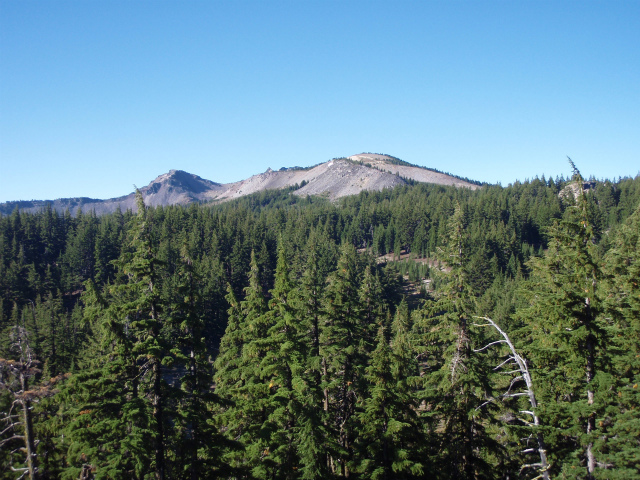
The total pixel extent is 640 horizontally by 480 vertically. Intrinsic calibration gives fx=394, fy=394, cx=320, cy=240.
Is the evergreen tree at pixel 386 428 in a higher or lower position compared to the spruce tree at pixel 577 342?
lower

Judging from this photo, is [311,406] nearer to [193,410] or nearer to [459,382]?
[193,410]

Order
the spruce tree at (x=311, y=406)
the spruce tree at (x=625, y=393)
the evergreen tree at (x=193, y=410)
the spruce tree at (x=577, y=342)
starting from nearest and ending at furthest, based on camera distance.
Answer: the spruce tree at (x=625, y=393) → the spruce tree at (x=577, y=342) → the evergreen tree at (x=193, y=410) → the spruce tree at (x=311, y=406)

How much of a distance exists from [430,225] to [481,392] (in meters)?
119

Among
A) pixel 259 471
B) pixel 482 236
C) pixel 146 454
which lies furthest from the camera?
pixel 482 236

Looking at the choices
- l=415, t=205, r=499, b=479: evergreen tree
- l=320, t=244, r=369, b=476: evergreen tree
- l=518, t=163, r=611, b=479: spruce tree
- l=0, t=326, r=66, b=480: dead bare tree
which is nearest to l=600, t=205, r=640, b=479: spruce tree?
l=518, t=163, r=611, b=479: spruce tree

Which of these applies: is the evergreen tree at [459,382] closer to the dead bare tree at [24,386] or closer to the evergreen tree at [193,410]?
the evergreen tree at [193,410]

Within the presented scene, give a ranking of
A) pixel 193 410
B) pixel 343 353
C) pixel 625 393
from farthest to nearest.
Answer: pixel 343 353, pixel 193 410, pixel 625 393

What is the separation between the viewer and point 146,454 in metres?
13.0

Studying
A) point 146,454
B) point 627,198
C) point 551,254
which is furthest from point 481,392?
point 627,198

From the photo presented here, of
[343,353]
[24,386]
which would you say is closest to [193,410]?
[24,386]

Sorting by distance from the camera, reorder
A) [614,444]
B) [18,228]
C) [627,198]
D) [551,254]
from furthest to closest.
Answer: [627,198], [18,228], [551,254], [614,444]

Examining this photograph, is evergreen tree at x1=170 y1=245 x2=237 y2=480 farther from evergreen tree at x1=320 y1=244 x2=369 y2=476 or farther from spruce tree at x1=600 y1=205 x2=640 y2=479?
spruce tree at x1=600 y1=205 x2=640 y2=479

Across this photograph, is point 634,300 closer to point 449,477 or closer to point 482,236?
point 449,477

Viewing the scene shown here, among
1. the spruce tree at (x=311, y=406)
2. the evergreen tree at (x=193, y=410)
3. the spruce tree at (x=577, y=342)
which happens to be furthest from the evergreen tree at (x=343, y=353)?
the spruce tree at (x=577, y=342)
